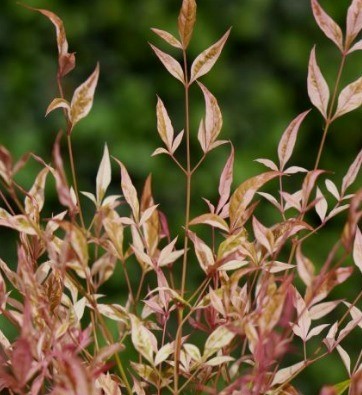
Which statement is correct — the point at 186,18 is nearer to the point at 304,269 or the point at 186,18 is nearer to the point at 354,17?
the point at 354,17

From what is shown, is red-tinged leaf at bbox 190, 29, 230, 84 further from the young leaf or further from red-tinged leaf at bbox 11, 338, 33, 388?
red-tinged leaf at bbox 11, 338, 33, 388

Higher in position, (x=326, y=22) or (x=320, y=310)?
(x=326, y=22)

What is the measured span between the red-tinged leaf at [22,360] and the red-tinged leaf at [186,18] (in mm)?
271

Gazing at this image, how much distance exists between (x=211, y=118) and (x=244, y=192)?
0.08 m

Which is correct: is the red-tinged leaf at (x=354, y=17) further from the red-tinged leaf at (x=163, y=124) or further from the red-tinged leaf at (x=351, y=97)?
the red-tinged leaf at (x=163, y=124)

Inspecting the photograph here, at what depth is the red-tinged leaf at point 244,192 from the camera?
0.60 meters

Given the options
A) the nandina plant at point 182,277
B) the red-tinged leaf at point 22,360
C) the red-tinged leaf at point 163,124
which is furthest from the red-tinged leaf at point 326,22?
the red-tinged leaf at point 22,360

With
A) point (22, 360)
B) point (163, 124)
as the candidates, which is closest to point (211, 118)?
point (163, 124)

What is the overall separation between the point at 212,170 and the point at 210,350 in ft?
5.64

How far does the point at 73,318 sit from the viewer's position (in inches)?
24.1

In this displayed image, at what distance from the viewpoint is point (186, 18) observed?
646 mm

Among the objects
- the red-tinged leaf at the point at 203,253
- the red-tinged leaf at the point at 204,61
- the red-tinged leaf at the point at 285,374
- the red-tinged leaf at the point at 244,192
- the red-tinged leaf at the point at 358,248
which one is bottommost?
the red-tinged leaf at the point at 285,374

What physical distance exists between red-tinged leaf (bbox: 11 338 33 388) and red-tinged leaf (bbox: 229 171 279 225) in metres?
0.19

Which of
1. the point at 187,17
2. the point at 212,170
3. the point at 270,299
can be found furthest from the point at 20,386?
the point at 212,170
